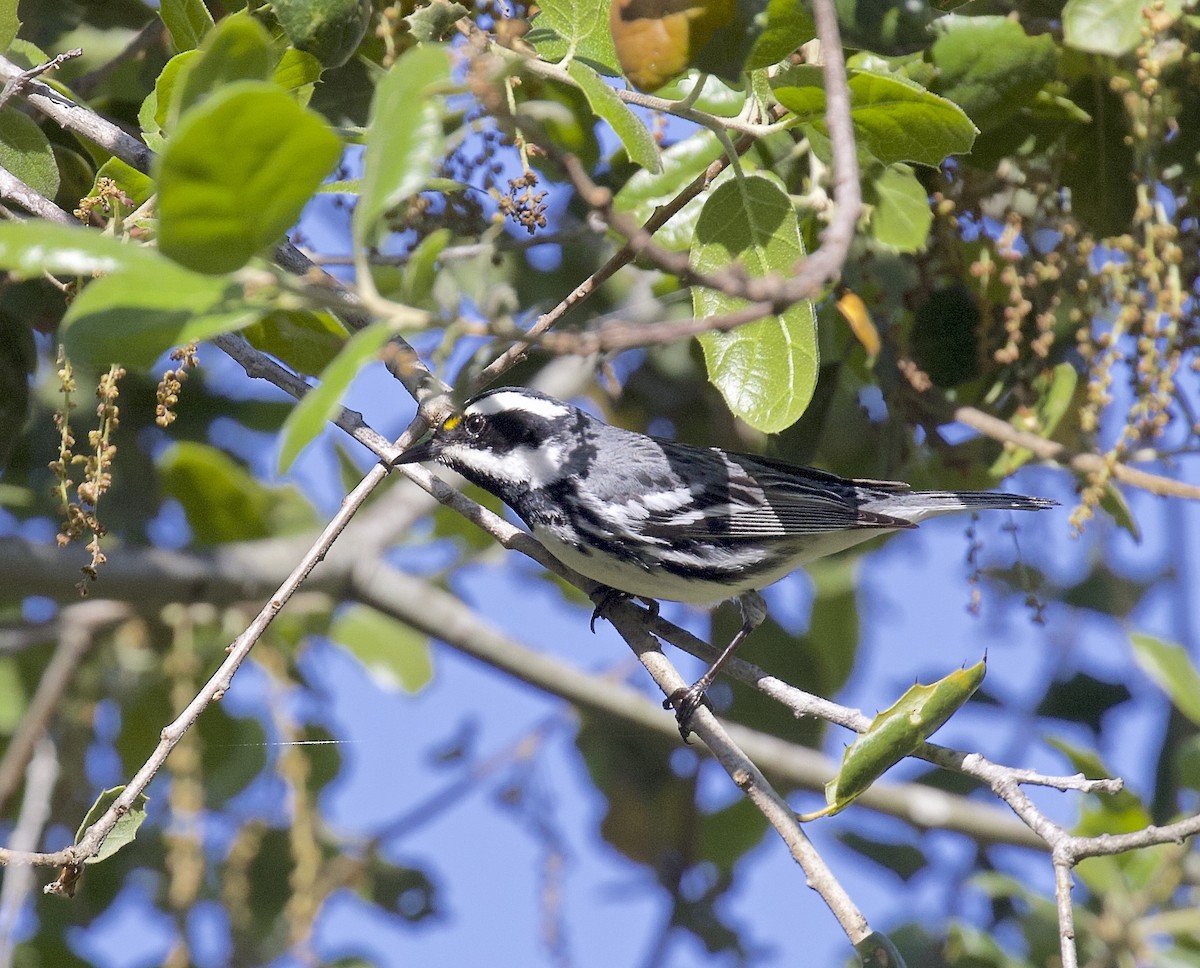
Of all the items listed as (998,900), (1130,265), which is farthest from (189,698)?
(1130,265)

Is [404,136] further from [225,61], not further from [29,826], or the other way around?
[29,826]

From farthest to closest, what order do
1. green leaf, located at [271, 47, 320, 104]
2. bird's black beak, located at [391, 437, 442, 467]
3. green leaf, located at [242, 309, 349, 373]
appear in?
1. bird's black beak, located at [391, 437, 442, 467]
2. green leaf, located at [242, 309, 349, 373]
3. green leaf, located at [271, 47, 320, 104]

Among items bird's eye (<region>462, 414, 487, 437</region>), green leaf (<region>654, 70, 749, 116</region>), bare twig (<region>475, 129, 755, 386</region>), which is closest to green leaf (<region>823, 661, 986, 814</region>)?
bare twig (<region>475, 129, 755, 386</region>)

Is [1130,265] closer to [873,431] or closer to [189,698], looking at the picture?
[873,431]

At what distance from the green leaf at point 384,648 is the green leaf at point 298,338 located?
81.0 inches

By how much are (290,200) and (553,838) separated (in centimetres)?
314

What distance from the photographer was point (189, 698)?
3.75 metres

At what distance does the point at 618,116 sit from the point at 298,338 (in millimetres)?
973

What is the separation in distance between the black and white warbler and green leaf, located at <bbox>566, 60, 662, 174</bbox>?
1.45 metres

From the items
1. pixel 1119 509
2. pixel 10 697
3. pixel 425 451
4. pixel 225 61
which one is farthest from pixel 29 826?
pixel 1119 509

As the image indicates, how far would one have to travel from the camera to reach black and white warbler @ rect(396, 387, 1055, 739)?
3.48 m

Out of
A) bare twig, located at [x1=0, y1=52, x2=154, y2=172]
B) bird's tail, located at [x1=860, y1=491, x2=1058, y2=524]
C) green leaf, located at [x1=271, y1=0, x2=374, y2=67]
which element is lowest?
bird's tail, located at [x1=860, y1=491, x2=1058, y2=524]

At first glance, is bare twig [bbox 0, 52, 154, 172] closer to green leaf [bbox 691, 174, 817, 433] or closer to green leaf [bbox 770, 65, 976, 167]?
green leaf [bbox 691, 174, 817, 433]

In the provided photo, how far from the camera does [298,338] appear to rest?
2686 mm
